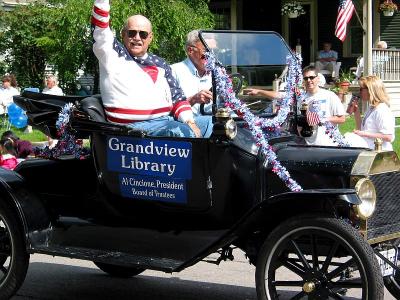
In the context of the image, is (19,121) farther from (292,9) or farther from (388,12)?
(388,12)

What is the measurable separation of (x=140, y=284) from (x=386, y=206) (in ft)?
7.39

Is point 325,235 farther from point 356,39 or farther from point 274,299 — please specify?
point 356,39

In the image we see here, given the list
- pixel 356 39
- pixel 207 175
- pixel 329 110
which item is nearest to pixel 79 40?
pixel 356 39

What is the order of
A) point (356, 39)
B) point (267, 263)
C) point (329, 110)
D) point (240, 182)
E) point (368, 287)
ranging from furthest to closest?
point (356, 39)
point (329, 110)
point (240, 182)
point (267, 263)
point (368, 287)

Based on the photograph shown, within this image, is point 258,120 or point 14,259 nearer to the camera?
point 258,120

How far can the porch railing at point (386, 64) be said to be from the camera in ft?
62.8

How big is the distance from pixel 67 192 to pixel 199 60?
4.47ft

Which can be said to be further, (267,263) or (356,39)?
(356,39)

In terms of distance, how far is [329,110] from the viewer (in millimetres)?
8812

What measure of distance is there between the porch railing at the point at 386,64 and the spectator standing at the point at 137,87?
14307 millimetres

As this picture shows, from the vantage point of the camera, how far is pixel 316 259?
4.48 metres

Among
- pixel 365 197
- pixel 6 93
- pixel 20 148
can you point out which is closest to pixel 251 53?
pixel 365 197

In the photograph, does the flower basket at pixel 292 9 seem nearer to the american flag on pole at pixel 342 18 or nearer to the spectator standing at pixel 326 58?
the spectator standing at pixel 326 58

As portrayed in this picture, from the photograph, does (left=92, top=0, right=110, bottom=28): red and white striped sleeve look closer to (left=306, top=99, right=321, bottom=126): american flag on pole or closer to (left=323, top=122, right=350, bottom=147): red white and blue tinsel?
(left=306, top=99, right=321, bottom=126): american flag on pole
